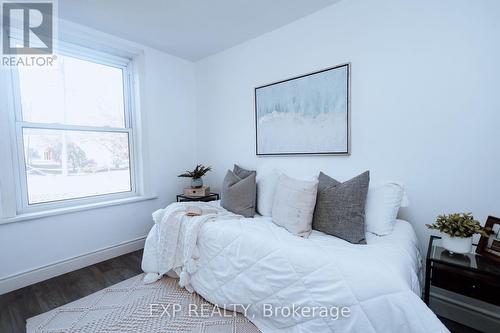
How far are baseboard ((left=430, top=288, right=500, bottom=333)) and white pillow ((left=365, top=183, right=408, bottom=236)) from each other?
0.64 meters

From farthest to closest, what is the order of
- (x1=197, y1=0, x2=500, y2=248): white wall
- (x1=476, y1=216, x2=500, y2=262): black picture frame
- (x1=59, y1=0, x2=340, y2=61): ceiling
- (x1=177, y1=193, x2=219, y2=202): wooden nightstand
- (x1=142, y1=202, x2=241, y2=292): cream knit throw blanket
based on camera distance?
(x1=177, y1=193, x2=219, y2=202): wooden nightstand
(x1=59, y1=0, x2=340, y2=61): ceiling
(x1=142, y1=202, x2=241, y2=292): cream knit throw blanket
(x1=197, y1=0, x2=500, y2=248): white wall
(x1=476, y1=216, x2=500, y2=262): black picture frame

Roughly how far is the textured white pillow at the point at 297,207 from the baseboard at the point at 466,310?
40.6 inches

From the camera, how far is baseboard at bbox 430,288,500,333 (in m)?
1.42

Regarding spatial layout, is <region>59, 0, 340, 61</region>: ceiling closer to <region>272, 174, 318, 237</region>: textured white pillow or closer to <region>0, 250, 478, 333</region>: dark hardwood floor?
<region>272, 174, 318, 237</region>: textured white pillow

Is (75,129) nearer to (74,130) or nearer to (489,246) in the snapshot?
(74,130)

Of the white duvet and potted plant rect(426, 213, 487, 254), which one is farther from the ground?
potted plant rect(426, 213, 487, 254)

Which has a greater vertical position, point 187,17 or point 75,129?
point 187,17

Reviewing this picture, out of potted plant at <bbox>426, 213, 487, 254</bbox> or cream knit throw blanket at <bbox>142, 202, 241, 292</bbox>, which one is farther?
cream knit throw blanket at <bbox>142, 202, 241, 292</bbox>

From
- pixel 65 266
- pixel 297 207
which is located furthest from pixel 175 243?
pixel 65 266

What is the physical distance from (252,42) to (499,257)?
2.67 meters

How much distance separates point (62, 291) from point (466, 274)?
2861mm

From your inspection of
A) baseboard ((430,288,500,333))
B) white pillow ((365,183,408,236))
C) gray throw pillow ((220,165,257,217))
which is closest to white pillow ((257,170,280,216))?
gray throw pillow ((220,165,257,217))

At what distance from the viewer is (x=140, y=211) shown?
2789 millimetres

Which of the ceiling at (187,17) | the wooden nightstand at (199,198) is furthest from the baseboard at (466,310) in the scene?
the ceiling at (187,17)
